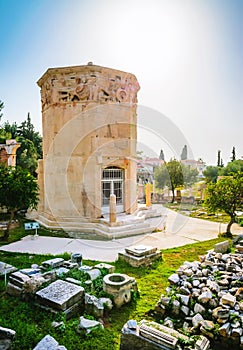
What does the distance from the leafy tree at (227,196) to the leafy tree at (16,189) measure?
679cm

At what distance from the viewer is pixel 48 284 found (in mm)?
4941

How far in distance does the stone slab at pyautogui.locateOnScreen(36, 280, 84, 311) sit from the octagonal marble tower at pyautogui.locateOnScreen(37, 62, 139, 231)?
613cm

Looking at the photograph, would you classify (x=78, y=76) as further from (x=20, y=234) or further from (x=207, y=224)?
(x=207, y=224)

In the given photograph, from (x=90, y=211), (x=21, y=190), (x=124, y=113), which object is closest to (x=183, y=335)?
(x=21, y=190)

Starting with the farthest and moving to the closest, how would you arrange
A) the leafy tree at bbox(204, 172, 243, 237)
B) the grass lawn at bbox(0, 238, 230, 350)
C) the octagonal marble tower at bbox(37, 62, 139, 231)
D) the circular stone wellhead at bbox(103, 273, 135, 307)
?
the octagonal marble tower at bbox(37, 62, 139, 231) → the leafy tree at bbox(204, 172, 243, 237) → the circular stone wellhead at bbox(103, 273, 135, 307) → the grass lawn at bbox(0, 238, 230, 350)

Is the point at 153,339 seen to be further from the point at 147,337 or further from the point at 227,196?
the point at 227,196

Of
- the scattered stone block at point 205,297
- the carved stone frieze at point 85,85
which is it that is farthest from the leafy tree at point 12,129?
the scattered stone block at point 205,297

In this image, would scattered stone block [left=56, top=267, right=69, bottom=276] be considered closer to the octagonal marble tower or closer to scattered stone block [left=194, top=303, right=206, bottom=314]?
scattered stone block [left=194, top=303, right=206, bottom=314]

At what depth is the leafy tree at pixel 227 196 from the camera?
922cm

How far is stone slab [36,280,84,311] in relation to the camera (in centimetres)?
419

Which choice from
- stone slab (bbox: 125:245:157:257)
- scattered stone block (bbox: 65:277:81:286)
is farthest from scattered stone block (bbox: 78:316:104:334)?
stone slab (bbox: 125:245:157:257)

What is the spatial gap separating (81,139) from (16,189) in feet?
12.6

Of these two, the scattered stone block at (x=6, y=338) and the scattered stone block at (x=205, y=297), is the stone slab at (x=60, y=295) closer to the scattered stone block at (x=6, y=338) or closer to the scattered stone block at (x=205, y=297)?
the scattered stone block at (x=6, y=338)

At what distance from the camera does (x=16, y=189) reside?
8484mm
